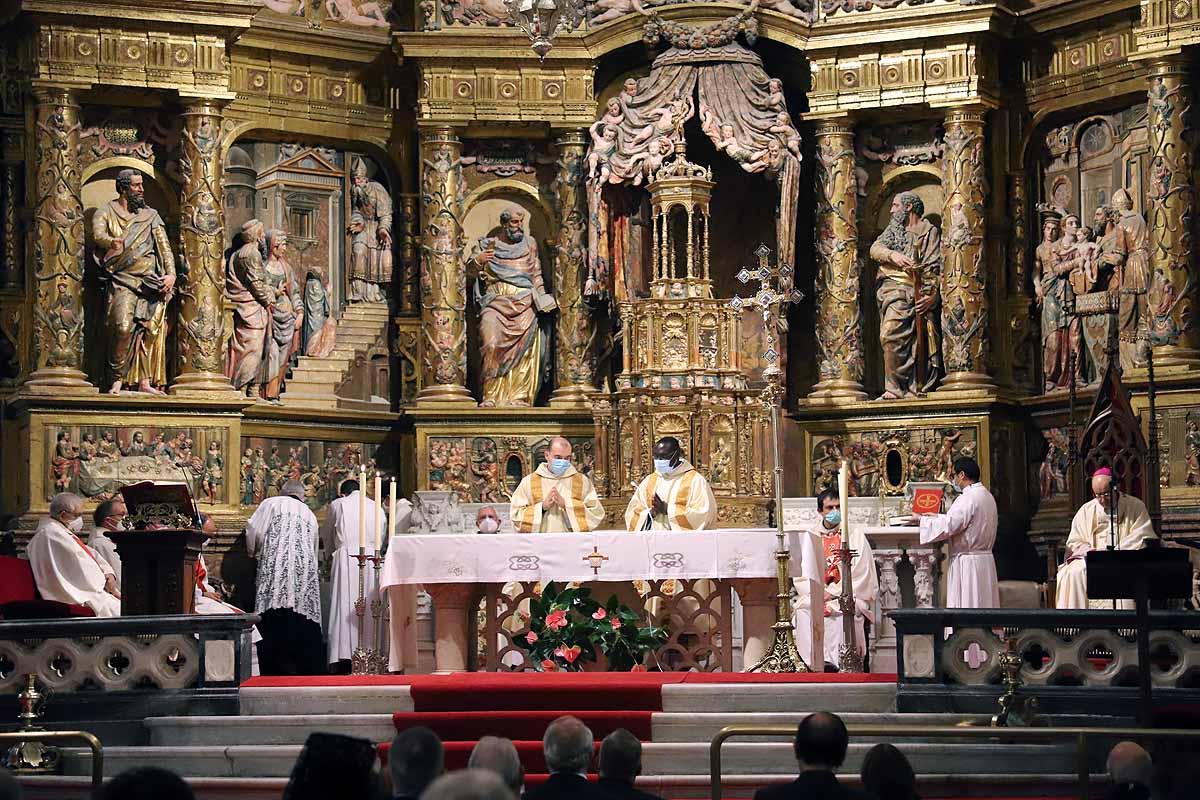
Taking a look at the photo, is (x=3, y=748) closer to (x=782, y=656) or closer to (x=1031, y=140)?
(x=782, y=656)

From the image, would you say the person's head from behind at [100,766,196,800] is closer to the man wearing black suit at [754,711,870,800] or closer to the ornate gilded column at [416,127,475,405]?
the man wearing black suit at [754,711,870,800]

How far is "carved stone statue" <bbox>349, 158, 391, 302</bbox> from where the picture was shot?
22391 millimetres

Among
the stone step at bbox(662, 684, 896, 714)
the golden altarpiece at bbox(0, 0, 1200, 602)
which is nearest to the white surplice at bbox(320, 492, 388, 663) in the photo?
the golden altarpiece at bbox(0, 0, 1200, 602)

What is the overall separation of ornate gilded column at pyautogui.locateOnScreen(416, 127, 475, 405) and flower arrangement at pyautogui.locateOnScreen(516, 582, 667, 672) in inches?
230

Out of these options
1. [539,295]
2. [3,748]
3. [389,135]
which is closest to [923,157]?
[539,295]

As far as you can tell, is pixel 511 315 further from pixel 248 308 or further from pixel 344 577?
pixel 344 577

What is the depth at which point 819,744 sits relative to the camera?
8.29 meters

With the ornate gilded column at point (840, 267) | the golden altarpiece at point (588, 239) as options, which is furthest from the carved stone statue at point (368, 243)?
the ornate gilded column at point (840, 267)

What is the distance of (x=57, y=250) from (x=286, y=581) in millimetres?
3862

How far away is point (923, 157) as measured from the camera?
21.6m

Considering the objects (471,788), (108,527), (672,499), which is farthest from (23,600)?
(471,788)

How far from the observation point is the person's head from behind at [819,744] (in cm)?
829

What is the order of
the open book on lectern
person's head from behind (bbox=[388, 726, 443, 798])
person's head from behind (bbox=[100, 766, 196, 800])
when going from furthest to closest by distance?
1. the open book on lectern
2. person's head from behind (bbox=[388, 726, 443, 798])
3. person's head from behind (bbox=[100, 766, 196, 800])

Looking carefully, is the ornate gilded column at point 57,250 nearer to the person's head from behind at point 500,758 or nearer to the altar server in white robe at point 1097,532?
the altar server in white robe at point 1097,532
